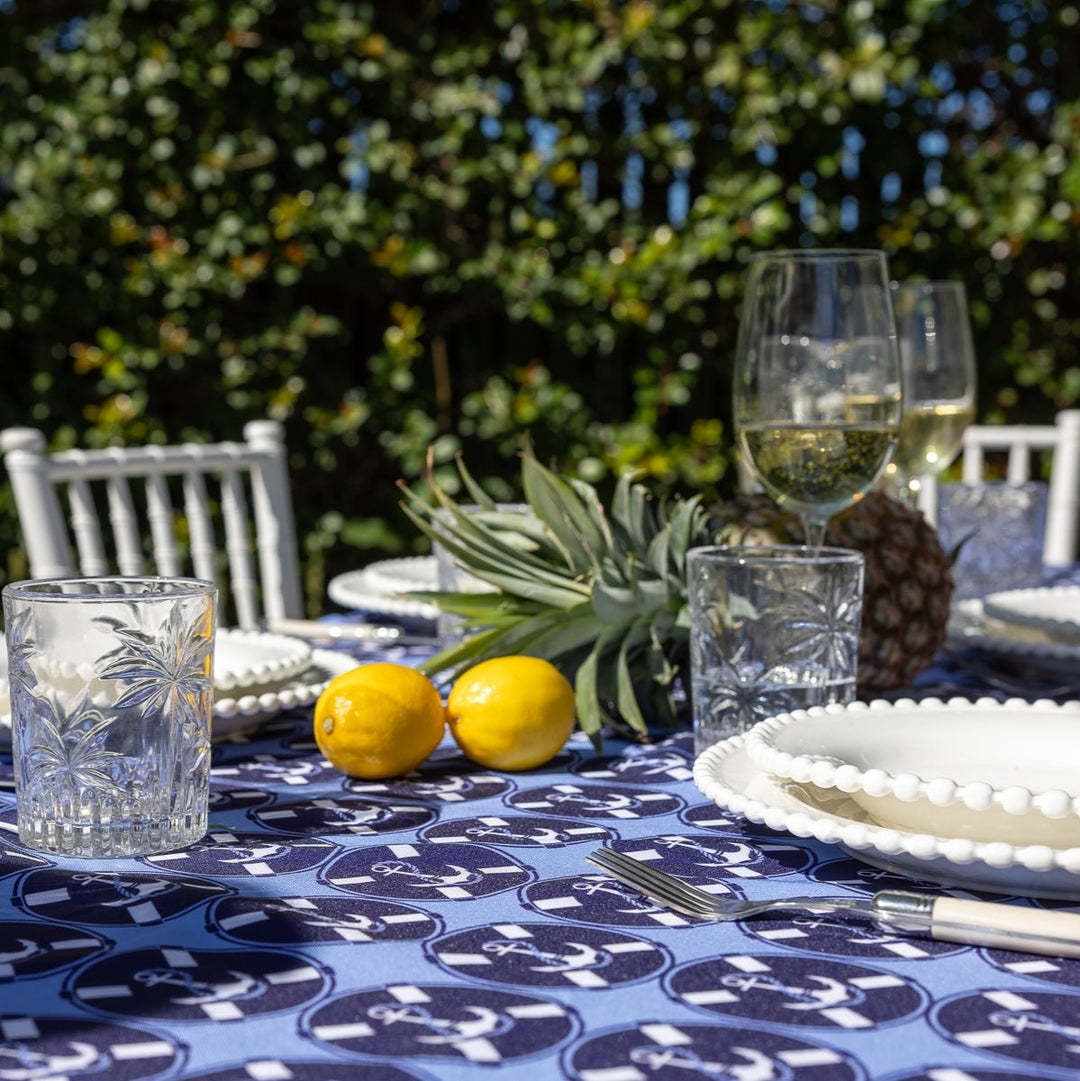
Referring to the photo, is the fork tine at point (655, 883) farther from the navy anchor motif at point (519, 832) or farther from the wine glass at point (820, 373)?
the wine glass at point (820, 373)

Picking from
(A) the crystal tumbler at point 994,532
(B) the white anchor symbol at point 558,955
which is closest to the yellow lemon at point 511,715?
(B) the white anchor symbol at point 558,955

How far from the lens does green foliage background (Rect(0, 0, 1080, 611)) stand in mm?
3674

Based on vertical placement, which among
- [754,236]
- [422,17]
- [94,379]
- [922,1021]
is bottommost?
[922,1021]

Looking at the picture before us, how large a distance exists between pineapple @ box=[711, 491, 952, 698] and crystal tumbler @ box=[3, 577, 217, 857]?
1.96 ft

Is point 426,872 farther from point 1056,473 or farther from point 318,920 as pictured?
point 1056,473

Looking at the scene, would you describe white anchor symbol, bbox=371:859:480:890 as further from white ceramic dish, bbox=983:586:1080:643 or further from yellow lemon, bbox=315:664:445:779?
white ceramic dish, bbox=983:586:1080:643

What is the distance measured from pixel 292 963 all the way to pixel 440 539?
657 millimetres

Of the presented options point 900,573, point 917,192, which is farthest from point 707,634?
point 917,192

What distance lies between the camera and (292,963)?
0.66 metres

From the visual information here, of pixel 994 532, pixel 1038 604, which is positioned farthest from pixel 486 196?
pixel 1038 604

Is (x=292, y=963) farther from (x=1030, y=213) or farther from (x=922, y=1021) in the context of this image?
(x=1030, y=213)

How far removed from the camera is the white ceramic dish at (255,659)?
44.2 inches

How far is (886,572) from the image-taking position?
1284 mm

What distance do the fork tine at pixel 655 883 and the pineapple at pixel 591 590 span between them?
0.37 meters
